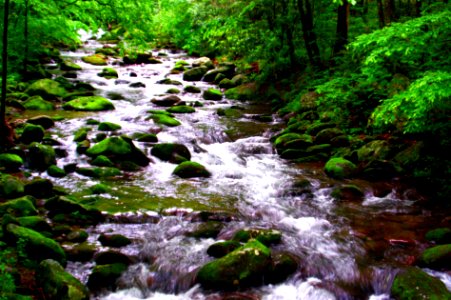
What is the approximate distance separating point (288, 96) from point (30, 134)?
9718mm

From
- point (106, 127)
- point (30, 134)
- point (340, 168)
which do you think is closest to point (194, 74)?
point (106, 127)

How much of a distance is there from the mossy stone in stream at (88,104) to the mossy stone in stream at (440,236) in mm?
12001

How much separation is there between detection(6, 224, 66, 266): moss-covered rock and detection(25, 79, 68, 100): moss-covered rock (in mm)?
11328

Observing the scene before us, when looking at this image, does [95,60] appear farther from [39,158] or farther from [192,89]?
[39,158]

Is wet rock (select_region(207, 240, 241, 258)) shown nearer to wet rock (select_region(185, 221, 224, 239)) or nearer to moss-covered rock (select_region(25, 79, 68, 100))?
wet rock (select_region(185, 221, 224, 239))

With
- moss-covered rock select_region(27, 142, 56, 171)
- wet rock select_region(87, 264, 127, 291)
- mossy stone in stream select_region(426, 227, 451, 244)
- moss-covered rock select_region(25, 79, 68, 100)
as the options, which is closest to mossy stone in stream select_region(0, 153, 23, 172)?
moss-covered rock select_region(27, 142, 56, 171)

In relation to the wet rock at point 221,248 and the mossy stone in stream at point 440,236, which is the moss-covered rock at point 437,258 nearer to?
the mossy stone in stream at point 440,236

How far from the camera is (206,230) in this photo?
6914 millimetres

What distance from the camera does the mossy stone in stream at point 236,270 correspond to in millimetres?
5496

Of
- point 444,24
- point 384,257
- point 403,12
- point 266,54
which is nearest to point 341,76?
point 266,54

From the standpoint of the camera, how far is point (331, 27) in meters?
16.3

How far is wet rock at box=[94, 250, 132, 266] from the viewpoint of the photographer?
5895mm

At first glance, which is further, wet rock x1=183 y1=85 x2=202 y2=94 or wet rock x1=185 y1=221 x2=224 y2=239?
wet rock x1=183 y1=85 x2=202 y2=94

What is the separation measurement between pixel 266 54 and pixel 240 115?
343 cm
